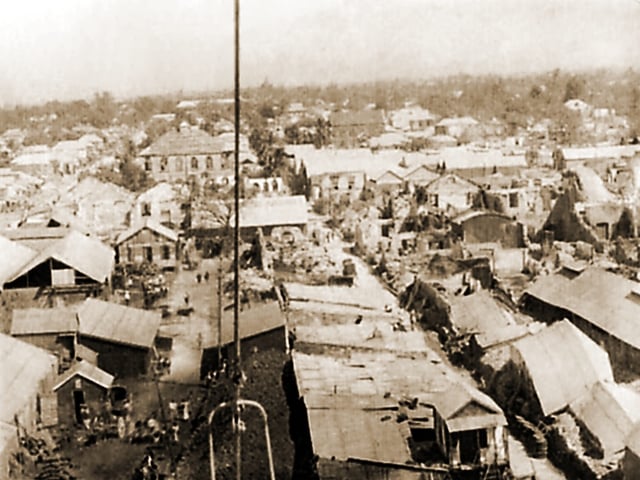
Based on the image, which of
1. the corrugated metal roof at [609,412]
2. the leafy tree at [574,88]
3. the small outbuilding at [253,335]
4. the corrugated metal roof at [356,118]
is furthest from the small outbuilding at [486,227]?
the corrugated metal roof at [356,118]

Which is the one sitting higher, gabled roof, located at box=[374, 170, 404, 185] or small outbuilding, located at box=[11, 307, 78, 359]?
gabled roof, located at box=[374, 170, 404, 185]

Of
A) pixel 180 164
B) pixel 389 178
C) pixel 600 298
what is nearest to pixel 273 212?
pixel 389 178

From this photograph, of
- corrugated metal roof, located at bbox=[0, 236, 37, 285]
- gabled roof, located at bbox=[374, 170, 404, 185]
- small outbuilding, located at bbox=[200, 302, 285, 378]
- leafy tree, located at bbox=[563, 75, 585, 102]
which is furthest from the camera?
leafy tree, located at bbox=[563, 75, 585, 102]

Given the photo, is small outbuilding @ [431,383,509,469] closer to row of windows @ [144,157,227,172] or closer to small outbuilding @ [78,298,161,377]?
small outbuilding @ [78,298,161,377]

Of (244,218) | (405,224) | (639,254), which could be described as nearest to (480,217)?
(405,224)

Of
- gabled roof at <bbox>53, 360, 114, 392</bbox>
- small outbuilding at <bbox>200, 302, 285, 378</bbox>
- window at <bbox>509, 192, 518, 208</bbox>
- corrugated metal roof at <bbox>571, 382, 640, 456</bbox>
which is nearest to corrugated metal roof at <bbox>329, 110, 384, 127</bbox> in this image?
window at <bbox>509, 192, 518, 208</bbox>

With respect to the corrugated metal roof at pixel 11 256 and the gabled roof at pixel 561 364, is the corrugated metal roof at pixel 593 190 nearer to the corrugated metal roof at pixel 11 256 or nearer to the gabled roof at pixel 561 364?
A: the gabled roof at pixel 561 364

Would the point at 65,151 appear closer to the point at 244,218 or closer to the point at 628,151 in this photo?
the point at 244,218
